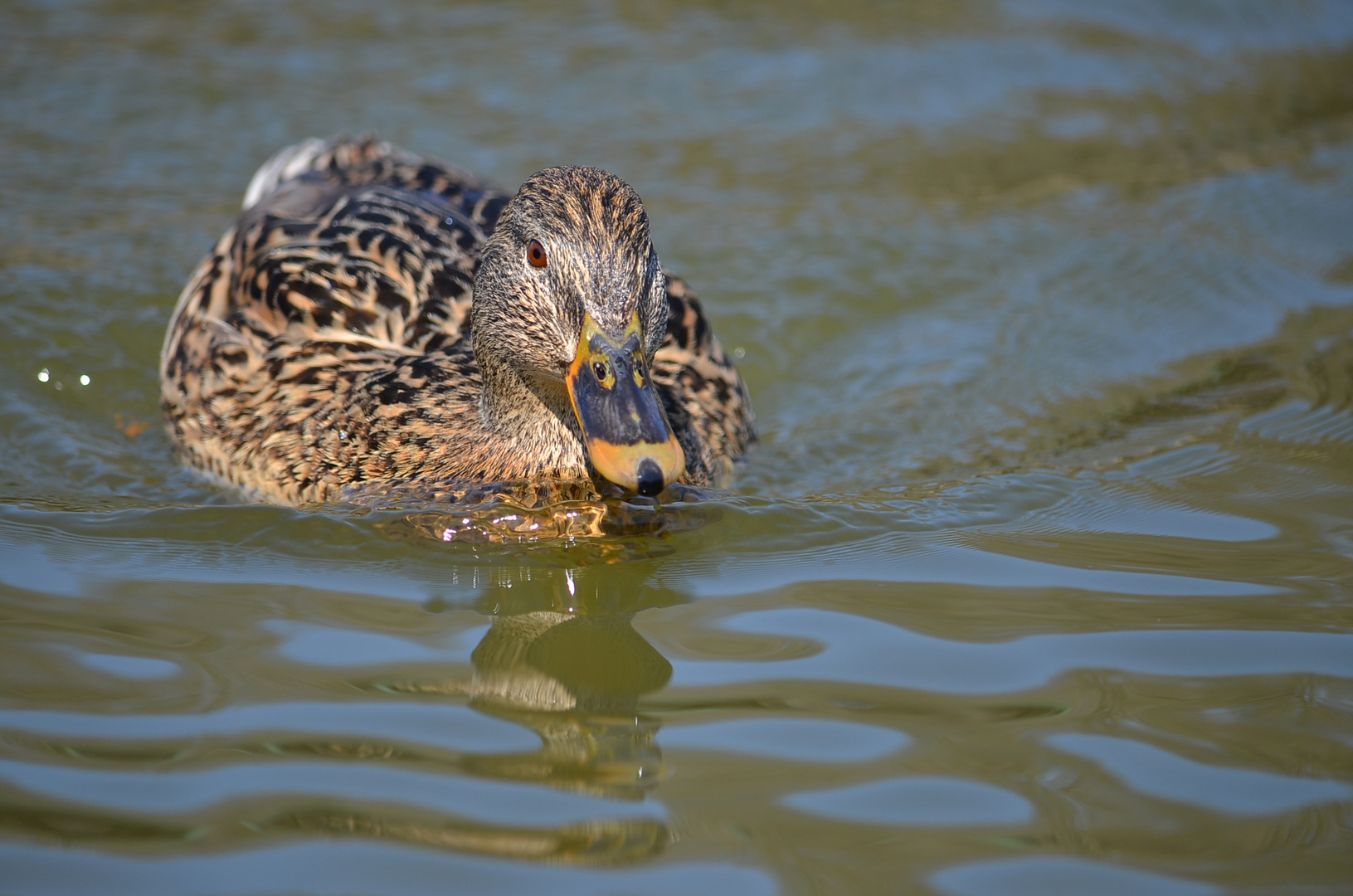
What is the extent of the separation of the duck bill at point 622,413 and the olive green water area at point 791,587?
0.42 meters

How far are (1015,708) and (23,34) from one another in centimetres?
976

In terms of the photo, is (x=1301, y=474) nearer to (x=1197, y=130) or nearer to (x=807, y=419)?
(x=807, y=419)

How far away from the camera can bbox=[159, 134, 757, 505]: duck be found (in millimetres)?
4273

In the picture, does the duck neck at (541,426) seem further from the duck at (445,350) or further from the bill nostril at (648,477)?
the bill nostril at (648,477)

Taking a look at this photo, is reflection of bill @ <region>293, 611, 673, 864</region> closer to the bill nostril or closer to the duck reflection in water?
the duck reflection in water

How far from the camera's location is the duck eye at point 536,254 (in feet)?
14.5

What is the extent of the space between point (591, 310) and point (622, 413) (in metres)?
0.36

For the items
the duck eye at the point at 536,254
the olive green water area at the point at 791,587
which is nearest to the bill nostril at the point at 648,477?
the olive green water area at the point at 791,587

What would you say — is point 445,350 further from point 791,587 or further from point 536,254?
point 791,587

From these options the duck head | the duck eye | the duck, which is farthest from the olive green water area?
the duck eye

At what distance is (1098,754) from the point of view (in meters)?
3.43

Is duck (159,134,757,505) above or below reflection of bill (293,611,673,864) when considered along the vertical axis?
above

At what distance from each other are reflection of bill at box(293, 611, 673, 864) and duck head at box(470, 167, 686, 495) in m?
0.50

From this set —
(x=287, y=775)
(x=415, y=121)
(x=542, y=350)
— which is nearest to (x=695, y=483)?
(x=542, y=350)
